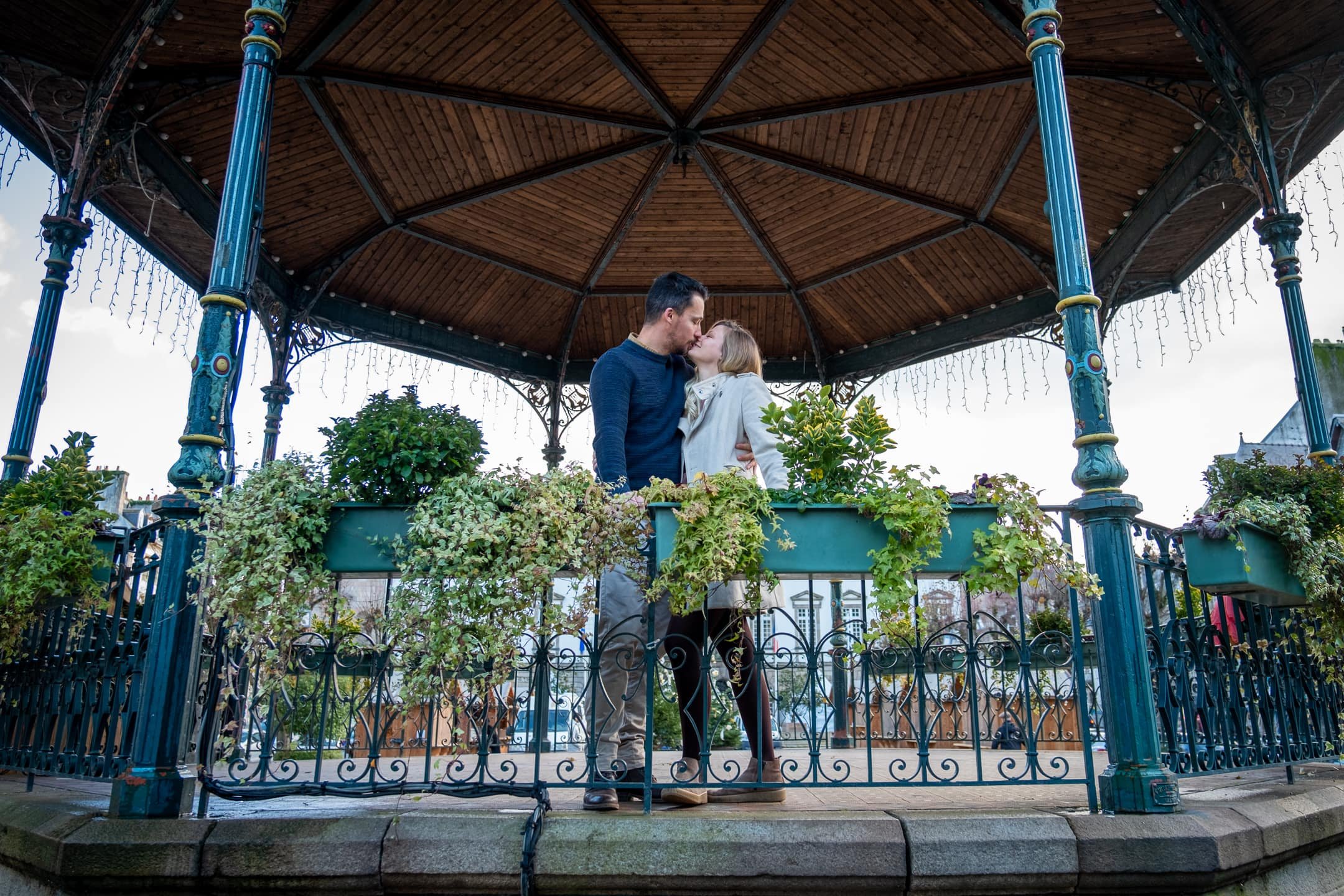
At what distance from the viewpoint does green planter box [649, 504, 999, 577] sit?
142 inches

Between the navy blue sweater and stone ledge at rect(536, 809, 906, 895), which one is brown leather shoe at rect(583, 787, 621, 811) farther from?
the navy blue sweater

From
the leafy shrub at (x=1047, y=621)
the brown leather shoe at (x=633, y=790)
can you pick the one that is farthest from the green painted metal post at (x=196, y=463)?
the leafy shrub at (x=1047, y=621)

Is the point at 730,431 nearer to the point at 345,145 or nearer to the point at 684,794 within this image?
the point at 684,794

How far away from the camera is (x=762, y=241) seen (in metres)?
11.1

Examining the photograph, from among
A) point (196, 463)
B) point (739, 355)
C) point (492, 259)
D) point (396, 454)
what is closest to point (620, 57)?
point (492, 259)

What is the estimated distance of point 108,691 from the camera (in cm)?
414

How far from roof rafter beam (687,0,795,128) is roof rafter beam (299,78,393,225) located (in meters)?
3.47

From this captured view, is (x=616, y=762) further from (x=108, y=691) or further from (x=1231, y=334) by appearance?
(x=1231, y=334)

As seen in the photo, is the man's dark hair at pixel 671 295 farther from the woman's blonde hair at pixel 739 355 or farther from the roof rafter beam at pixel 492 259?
the roof rafter beam at pixel 492 259

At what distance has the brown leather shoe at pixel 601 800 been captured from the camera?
11.5ft

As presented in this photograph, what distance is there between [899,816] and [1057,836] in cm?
55

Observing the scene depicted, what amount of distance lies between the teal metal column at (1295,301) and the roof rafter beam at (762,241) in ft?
17.0

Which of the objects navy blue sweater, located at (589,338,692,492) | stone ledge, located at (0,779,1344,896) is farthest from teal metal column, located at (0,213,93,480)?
navy blue sweater, located at (589,338,692,492)

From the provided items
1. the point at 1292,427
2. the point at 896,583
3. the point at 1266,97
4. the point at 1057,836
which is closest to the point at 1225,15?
the point at 1266,97
